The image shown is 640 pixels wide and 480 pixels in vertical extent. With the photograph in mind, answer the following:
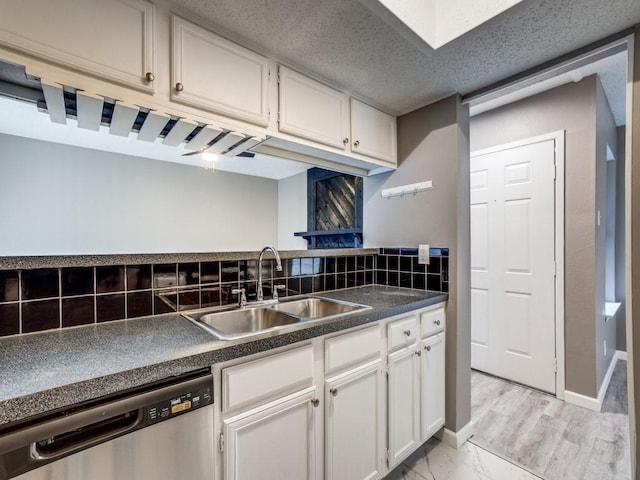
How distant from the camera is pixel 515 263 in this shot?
254 centimetres

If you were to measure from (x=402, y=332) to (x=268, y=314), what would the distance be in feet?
2.33

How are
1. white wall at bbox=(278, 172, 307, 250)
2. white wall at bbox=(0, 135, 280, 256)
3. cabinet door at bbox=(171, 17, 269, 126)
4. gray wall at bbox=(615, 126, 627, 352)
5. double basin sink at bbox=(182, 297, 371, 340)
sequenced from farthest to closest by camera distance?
white wall at bbox=(278, 172, 307, 250), gray wall at bbox=(615, 126, 627, 352), white wall at bbox=(0, 135, 280, 256), double basin sink at bbox=(182, 297, 371, 340), cabinet door at bbox=(171, 17, 269, 126)

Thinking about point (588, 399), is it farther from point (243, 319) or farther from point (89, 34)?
point (89, 34)

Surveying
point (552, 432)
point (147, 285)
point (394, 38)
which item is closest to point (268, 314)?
point (147, 285)

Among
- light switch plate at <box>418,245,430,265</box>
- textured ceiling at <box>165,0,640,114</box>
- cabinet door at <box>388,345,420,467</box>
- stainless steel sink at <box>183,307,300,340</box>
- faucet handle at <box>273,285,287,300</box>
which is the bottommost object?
cabinet door at <box>388,345,420,467</box>

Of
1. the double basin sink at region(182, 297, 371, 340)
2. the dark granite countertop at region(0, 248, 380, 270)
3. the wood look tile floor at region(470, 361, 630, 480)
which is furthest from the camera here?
the wood look tile floor at region(470, 361, 630, 480)

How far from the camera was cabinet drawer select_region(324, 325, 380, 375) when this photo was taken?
1269mm

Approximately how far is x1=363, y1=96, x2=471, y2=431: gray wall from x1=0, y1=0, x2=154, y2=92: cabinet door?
1617mm

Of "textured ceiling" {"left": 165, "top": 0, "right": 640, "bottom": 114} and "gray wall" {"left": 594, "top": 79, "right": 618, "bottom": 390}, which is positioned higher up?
"textured ceiling" {"left": 165, "top": 0, "right": 640, "bottom": 114}

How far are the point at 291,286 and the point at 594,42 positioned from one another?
1966mm

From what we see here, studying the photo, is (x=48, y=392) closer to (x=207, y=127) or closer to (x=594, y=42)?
(x=207, y=127)

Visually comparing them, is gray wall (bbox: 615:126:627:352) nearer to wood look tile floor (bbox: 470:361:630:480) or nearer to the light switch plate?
wood look tile floor (bbox: 470:361:630:480)

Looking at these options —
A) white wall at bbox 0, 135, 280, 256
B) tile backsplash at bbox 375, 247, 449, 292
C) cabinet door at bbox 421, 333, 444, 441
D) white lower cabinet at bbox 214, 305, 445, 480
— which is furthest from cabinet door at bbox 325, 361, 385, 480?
white wall at bbox 0, 135, 280, 256

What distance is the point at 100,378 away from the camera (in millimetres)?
744
